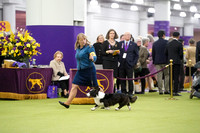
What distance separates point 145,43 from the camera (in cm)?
1280

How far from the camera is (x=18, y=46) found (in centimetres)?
1090

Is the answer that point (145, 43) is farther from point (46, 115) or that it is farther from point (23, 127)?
point (23, 127)

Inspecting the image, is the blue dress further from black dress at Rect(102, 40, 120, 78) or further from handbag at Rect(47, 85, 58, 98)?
handbag at Rect(47, 85, 58, 98)

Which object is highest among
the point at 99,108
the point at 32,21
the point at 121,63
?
the point at 32,21

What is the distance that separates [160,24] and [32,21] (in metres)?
13.1

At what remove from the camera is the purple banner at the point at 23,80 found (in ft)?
33.9

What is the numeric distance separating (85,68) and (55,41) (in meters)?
3.79

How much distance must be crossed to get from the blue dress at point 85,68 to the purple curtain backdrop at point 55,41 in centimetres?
358

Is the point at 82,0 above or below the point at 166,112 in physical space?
above

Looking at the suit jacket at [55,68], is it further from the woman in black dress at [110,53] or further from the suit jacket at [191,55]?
the suit jacket at [191,55]

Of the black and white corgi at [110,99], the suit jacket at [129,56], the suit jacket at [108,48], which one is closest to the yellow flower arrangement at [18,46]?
the suit jacket at [108,48]

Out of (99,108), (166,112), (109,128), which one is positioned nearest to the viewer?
(109,128)

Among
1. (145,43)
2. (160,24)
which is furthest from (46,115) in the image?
(160,24)

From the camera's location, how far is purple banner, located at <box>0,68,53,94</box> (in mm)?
10320
